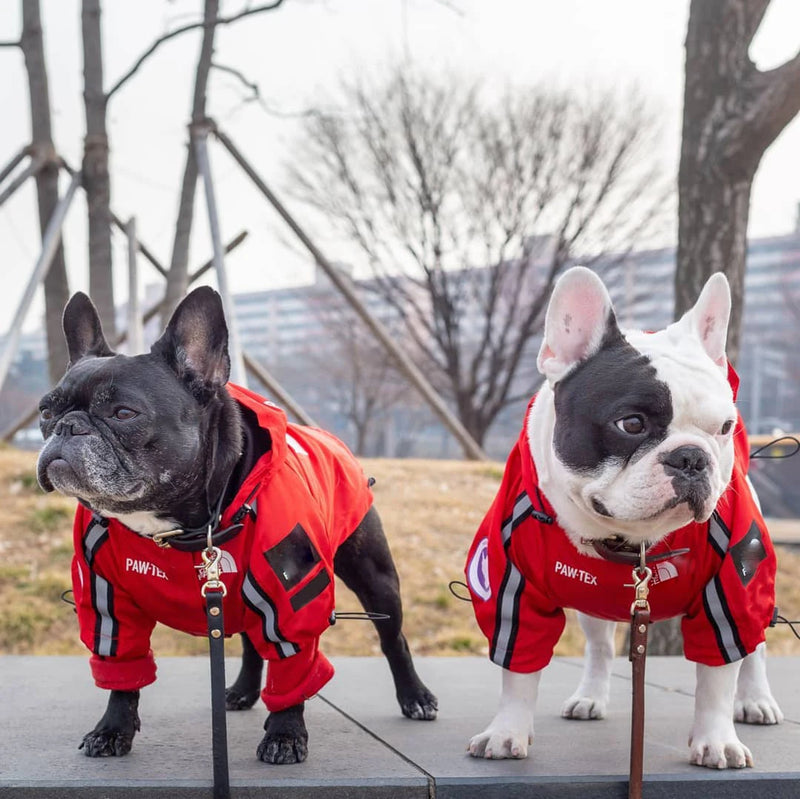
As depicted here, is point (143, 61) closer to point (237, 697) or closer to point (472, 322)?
point (237, 697)

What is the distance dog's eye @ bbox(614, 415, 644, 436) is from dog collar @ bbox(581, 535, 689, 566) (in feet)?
1.32

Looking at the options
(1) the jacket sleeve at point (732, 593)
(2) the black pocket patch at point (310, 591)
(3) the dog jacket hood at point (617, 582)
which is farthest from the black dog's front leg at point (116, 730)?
(1) the jacket sleeve at point (732, 593)

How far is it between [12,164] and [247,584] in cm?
655

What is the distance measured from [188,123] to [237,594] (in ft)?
21.1

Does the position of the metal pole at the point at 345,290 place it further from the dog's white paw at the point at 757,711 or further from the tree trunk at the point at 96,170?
the dog's white paw at the point at 757,711

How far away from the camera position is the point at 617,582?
2.89 m

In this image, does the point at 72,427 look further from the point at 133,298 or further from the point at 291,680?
the point at 133,298

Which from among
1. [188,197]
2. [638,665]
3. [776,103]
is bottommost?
[638,665]

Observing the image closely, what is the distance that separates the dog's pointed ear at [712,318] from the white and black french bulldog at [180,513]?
48.7 inches

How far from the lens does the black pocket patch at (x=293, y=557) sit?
9.27 feet

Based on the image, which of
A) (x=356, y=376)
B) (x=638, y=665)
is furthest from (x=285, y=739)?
(x=356, y=376)

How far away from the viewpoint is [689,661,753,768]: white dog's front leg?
2879mm

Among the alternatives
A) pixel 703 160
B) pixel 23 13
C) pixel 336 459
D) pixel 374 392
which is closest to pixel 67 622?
pixel 336 459

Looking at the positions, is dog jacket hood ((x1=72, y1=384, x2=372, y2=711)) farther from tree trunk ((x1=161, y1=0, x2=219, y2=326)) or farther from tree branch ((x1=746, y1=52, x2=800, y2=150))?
tree trunk ((x1=161, y1=0, x2=219, y2=326))
